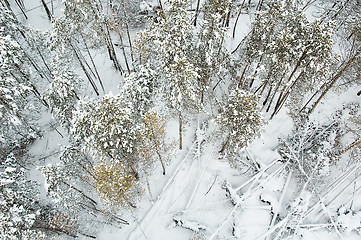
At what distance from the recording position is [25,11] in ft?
94.6

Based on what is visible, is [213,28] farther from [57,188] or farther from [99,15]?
[57,188]

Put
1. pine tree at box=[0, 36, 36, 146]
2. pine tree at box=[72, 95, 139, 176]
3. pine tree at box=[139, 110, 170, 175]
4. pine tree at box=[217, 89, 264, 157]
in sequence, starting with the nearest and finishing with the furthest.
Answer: pine tree at box=[72, 95, 139, 176], pine tree at box=[217, 89, 264, 157], pine tree at box=[139, 110, 170, 175], pine tree at box=[0, 36, 36, 146]

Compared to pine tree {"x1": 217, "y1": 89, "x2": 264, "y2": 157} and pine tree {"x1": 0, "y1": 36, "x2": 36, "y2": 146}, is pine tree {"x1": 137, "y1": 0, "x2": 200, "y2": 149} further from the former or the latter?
pine tree {"x1": 0, "y1": 36, "x2": 36, "y2": 146}

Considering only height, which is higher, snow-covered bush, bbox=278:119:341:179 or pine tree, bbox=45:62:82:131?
pine tree, bbox=45:62:82:131

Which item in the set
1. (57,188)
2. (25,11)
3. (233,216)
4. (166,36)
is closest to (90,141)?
(57,188)

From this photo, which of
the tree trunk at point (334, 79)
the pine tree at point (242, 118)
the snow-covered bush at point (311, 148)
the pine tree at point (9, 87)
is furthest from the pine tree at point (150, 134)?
the tree trunk at point (334, 79)

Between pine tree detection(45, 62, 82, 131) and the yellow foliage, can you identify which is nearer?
Answer: the yellow foliage

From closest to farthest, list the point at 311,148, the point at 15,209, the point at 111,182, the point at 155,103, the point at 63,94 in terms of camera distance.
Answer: the point at 15,209 → the point at 111,182 → the point at 63,94 → the point at 311,148 → the point at 155,103

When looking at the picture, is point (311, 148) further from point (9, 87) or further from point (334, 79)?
point (9, 87)

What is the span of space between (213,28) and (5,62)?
1433cm

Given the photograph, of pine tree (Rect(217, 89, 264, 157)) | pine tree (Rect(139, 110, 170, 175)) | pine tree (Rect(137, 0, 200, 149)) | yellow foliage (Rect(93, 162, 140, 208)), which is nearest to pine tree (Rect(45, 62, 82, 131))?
yellow foliage (Rect(93, 162, 140, 208))

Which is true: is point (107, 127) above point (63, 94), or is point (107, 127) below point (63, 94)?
below

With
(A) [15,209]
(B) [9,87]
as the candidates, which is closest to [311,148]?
(A) [15,209]

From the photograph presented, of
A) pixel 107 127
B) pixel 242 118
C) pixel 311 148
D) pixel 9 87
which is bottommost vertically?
pixel 311 148
